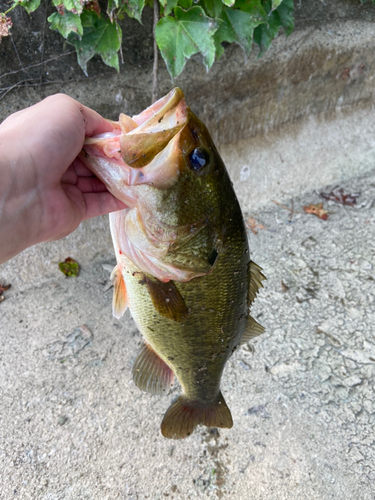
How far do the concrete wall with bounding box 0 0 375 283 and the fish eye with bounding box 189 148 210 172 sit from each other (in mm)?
1323

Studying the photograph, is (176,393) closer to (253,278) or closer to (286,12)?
(253,278)

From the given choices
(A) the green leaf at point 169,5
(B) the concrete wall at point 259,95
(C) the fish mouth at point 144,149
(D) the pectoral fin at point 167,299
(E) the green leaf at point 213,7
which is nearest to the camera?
(C) the fish mouth at point 144,149

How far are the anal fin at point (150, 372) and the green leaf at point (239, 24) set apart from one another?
1.71 m

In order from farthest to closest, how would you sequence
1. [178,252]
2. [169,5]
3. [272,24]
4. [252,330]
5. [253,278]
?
[272,24] < [169,5] < [252,330] < [253,278] < [178,252]

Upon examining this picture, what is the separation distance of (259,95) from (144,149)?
1983 mm

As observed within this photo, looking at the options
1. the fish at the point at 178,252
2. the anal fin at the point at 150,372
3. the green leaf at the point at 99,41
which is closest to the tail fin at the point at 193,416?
the fish at the point at 178,252

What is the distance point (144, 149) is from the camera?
3.38 feet

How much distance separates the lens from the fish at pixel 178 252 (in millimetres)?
1059

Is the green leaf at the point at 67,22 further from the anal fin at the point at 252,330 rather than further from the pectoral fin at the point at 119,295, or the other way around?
the anal fin at the point at 252,330

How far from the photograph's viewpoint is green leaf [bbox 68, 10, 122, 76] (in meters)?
1.79

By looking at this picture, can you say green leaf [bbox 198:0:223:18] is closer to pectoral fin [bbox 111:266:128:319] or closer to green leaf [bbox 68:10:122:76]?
green leaf [bbox 68:10:122:76]

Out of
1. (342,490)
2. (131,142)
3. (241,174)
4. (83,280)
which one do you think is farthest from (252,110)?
(342,490)

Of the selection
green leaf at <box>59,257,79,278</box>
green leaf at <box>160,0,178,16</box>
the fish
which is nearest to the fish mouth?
the fish

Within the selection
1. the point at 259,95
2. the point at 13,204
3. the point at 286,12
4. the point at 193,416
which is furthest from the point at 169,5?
the point at 193,416
